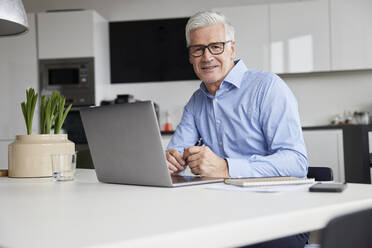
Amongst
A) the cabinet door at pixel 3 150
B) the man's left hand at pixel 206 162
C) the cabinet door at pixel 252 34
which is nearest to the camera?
the man's left hand at pixel 206 162

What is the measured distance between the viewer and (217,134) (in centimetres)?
214

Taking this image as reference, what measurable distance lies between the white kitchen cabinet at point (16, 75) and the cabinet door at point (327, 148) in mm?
2845

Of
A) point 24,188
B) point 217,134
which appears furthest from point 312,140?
point 24,188

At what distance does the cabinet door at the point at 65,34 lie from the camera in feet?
15.8

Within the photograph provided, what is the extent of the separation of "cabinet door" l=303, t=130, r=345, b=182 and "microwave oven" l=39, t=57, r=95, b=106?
225 centimetres

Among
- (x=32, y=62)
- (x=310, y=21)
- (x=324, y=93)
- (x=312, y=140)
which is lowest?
(x=312, y=140)

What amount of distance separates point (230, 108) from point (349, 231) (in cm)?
154

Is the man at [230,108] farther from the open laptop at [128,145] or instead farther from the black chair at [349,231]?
the black chair at [349,231]

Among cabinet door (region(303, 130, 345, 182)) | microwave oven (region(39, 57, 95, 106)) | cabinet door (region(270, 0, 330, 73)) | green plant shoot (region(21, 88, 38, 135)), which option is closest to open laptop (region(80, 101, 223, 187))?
green plant shoot (region(21, 88, 38, 135))

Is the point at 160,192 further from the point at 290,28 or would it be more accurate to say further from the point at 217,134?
the point at 290,28

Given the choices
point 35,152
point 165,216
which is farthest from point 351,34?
point 165,216

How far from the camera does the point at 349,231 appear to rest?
1.80 ft

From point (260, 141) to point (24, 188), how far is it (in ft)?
3.32

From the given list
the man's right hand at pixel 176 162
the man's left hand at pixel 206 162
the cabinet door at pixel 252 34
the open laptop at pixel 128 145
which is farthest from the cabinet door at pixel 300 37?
the open laptop at pixel 128 145
